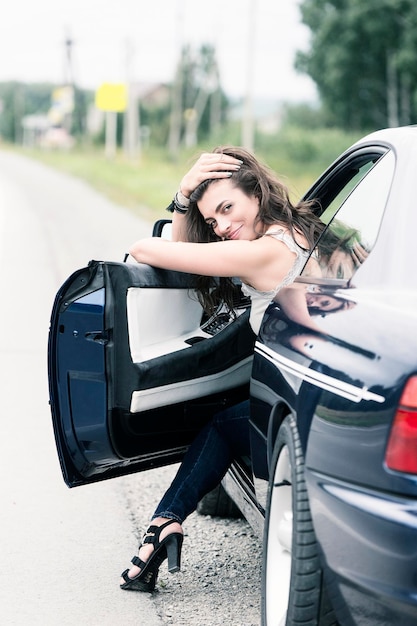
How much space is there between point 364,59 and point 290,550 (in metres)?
62.1

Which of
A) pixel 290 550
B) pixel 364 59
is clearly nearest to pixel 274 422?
pixel 290 550

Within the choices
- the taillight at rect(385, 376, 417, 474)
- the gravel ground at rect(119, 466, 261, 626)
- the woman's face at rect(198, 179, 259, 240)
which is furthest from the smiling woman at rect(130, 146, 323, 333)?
the taillight at rect(385, 376, 417, 474)

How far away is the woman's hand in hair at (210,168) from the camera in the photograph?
12.7ft

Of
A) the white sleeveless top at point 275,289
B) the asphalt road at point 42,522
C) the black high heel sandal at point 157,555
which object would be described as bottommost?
the asphalt road at point 42,522

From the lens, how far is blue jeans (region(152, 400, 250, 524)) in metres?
3.80

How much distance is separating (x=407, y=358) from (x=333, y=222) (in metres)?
1.26

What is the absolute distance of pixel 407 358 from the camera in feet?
7.80

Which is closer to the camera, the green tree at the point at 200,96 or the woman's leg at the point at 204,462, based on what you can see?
the woman's leg at the point at 204,462

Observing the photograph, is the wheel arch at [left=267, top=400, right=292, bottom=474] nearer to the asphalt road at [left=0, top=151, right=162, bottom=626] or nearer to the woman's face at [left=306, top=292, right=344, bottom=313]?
the woman's face at [left=306, top=292, right=344, bottom=313]

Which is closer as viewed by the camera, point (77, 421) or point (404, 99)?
point (77, 421)

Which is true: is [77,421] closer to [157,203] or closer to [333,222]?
[333,222]

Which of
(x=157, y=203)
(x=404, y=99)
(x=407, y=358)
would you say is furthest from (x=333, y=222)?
(x=404, y=99)

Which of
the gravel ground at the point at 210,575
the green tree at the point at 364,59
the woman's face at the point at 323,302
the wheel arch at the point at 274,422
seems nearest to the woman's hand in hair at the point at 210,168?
the woman's face at the point at 323,302

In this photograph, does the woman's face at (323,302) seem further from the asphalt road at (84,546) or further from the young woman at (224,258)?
the asphalt road at (84,546)
